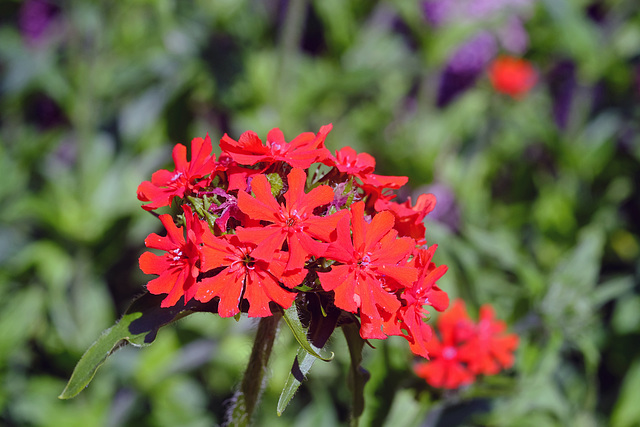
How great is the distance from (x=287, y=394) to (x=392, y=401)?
2.69ft

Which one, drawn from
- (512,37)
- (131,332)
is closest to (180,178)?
(131,332)

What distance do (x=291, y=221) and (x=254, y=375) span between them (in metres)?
0.39

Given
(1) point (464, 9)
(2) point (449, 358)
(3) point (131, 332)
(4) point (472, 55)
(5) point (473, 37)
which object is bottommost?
(2) point (449, 358)

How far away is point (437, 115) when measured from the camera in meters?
3.60

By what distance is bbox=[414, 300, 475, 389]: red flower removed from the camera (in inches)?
61.7

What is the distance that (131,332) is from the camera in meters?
1.04

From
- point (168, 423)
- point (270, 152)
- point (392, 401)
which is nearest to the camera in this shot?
point (270, 152)

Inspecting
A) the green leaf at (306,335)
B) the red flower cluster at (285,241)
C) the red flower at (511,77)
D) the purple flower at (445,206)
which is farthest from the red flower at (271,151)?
the red flower at (511,77)

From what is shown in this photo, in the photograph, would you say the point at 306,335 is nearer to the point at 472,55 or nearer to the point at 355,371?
the point at 355,371

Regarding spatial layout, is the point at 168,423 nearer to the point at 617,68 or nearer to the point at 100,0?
the point at 100,0

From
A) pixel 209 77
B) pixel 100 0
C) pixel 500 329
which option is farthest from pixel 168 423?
pixel 100 0

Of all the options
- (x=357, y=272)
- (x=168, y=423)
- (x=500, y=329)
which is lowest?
(x=168, y=423)

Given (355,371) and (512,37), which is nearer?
(355,371)

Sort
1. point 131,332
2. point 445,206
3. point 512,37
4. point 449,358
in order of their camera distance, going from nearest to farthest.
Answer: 1. point 131,332
2. point 449,358
3. point 445,206
4. point 512,37
